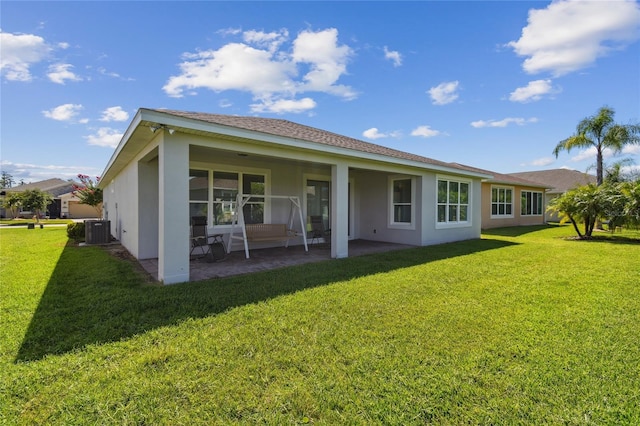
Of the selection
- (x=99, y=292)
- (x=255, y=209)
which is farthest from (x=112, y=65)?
(x=99, y=292)

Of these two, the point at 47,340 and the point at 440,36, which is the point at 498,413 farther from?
the point at 440,36

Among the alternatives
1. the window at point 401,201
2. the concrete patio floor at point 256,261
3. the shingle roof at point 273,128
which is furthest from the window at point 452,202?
the concrete patio floor at point 256,261

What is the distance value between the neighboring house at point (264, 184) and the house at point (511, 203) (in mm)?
5789

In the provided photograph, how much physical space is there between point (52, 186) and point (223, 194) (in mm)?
45835

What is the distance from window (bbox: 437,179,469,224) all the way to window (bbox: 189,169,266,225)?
20.7 ft

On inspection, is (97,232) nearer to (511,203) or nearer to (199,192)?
(199,192)

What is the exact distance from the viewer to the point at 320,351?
2924 millimetres

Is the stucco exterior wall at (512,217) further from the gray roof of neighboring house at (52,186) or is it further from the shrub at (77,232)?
the gray roof of neighboring house at (52,186)

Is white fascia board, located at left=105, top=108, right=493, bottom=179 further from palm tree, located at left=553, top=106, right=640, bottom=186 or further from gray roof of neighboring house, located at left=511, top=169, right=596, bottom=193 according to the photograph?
gray roof of neighboring house, located at left=511, top=169, right=596, bottom=193

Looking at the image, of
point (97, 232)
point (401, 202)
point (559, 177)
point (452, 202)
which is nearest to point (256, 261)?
point (401, 202)

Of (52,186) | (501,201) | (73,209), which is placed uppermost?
(52,186)

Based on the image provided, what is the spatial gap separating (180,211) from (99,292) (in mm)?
1700

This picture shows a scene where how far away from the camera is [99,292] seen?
15.6 feet

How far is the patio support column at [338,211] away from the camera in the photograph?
7766 millimetres
